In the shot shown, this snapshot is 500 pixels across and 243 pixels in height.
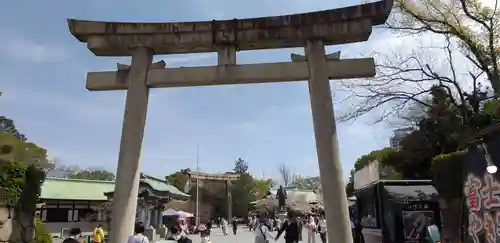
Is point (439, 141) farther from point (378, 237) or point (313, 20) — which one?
point (313, 20)

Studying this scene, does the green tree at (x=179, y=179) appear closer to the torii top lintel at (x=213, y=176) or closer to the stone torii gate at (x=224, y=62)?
the torii top lintel at (x=213, y=176)

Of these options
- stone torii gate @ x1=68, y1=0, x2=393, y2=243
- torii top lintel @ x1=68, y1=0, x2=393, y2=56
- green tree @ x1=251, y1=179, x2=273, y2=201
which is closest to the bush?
stone torii gate @ x1=68, y1=0, x2=393, y2=243

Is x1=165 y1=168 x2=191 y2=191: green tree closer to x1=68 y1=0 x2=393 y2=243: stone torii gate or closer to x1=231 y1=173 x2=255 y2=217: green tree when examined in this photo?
x1=231 y1=173 x2=255 y2=217: green tree

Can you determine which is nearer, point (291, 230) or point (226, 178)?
point (291, 230)

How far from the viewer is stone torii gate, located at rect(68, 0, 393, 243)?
9109 millimetres

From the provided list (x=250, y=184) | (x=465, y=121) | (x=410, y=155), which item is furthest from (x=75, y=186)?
(x=250, y=184)

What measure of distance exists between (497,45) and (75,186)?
86.9 feet

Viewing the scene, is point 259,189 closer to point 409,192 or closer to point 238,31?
point 409,192

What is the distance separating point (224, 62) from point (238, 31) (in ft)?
2.69

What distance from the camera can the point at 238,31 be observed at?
9.95 metres

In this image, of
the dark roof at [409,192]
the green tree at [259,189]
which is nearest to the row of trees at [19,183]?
the dark roof at [409,192]

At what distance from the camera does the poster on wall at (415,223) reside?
13.4 meters

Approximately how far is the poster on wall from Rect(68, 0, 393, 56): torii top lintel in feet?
21.9

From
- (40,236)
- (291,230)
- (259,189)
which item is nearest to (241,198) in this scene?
(259,189)
